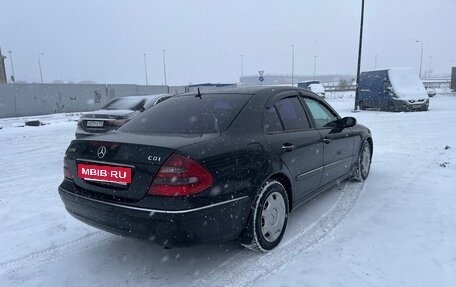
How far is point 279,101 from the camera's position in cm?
378

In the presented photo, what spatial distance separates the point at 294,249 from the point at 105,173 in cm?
186

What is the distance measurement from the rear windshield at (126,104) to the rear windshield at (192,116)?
4.34 metres

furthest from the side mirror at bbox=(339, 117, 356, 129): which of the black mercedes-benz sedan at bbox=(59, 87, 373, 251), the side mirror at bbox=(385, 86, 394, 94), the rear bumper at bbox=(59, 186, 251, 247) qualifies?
the side mirror at bbox=(385, 86, 394, 94)

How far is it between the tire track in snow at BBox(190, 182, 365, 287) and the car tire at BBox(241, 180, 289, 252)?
0.10m

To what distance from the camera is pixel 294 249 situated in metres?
3.37

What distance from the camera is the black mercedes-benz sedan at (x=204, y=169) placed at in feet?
A: 8.66

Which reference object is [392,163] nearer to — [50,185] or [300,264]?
Result: [300,264]

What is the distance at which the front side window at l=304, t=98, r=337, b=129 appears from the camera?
432cm

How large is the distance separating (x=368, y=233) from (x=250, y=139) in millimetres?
1658

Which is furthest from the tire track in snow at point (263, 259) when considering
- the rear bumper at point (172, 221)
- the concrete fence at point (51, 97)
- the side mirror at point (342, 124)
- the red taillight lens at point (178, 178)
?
the concrete fence at point (51, 97)

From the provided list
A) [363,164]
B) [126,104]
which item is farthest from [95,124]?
[363,164]

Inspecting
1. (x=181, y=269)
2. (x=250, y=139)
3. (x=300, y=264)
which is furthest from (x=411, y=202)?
(x=181, y=269)

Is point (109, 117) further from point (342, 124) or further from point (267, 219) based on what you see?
point (267, 219)

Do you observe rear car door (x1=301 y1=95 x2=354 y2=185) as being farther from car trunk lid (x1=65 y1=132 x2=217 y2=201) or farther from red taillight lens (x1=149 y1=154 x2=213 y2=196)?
red taillight lens (x1=149 y1=154 x2=213 y2=196)
